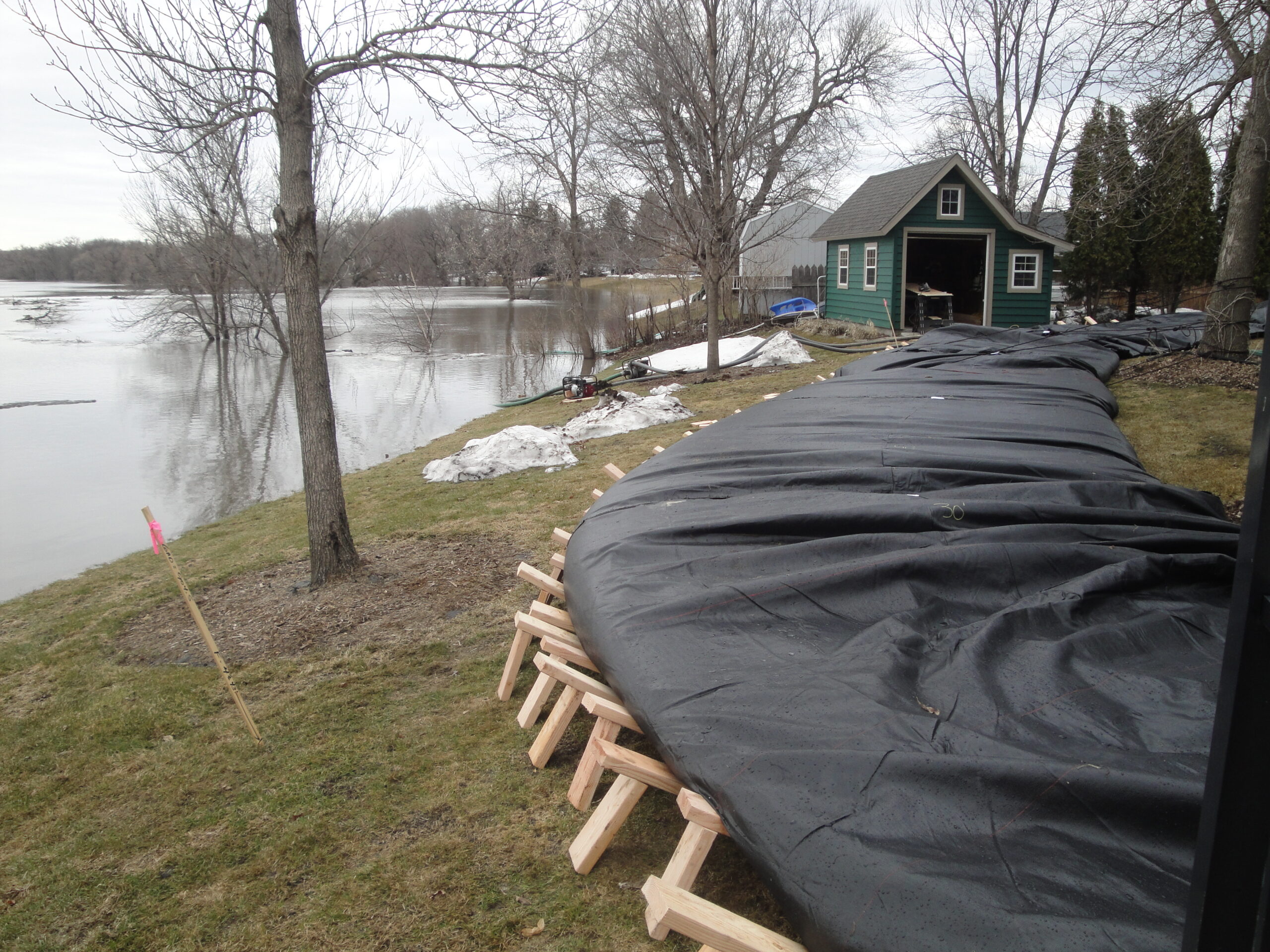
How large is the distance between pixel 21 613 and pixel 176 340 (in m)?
32.6

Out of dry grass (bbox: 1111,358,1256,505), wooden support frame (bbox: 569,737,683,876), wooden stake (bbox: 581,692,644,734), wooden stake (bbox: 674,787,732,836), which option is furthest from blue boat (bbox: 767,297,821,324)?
wooden stake (bbox: 674,787,732,836)

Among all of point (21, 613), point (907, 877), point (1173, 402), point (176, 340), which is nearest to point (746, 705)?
point (907, 877)

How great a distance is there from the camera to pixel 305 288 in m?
5.85

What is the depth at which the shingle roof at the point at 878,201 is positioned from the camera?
1900 cm

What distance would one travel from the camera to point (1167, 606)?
2.90m

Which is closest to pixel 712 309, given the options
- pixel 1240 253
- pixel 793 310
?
pixel 1240 253

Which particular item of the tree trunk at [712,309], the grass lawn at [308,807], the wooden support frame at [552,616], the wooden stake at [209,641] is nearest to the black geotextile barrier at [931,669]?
the wooden support frame at [552,616]

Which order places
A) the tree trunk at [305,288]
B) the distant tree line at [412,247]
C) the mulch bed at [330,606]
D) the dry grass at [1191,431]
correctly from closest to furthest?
the mulch bed at [330,606] → the tree trunk at [305,288] → the dry grass at [1191,431] → the distant tree line at [412,247]

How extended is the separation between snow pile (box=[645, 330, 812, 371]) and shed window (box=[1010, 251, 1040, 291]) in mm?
5430

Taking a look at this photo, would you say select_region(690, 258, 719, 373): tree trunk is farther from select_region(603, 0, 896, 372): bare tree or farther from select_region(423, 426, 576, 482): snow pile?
select_region(423, 426, 576, 482): snow pile

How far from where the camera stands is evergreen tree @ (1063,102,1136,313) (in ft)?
31.3

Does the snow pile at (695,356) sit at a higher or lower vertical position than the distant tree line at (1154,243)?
lower

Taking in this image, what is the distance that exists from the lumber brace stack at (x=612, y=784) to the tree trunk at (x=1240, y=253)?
33.5 feet

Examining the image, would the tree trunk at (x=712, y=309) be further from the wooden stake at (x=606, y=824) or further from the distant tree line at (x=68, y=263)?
the distant tree line at (x=68, y=263)
